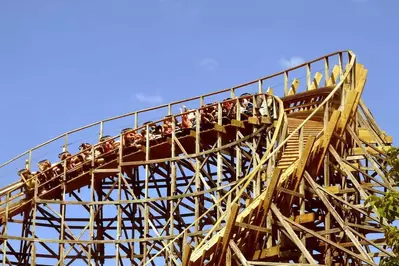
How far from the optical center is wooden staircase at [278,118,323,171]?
72.1ft

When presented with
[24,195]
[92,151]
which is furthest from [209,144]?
[24,195]

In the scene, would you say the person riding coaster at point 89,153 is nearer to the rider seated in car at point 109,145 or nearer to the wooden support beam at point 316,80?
the rider seated in car at point 109,145

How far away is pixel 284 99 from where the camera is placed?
25.8 meters

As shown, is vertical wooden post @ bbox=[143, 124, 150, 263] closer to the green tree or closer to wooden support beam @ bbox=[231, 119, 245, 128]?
wooden support beam @ bbox=[231, 119, 245, 128]

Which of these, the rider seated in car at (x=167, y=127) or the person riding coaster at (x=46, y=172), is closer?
the rider seated in car at (x=167, y=127)

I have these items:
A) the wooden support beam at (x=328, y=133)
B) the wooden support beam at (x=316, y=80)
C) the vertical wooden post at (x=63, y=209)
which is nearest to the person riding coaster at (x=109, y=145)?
the vertical wooden post at (x=63, y=209)

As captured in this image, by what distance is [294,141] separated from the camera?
23.1m

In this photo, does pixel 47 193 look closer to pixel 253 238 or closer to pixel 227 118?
pixel 227 118

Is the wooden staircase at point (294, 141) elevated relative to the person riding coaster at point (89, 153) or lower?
lower

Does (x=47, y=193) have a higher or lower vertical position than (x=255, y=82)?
lower

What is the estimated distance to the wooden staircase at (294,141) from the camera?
72.1ft

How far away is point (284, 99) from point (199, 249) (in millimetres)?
6896

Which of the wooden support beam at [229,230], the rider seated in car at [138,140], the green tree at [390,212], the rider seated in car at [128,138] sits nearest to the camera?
the green tree at [390,212]

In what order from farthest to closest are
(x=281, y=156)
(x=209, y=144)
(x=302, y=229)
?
(x=209, y=144)
(x=281, y=156)
(x=302, y=229)
